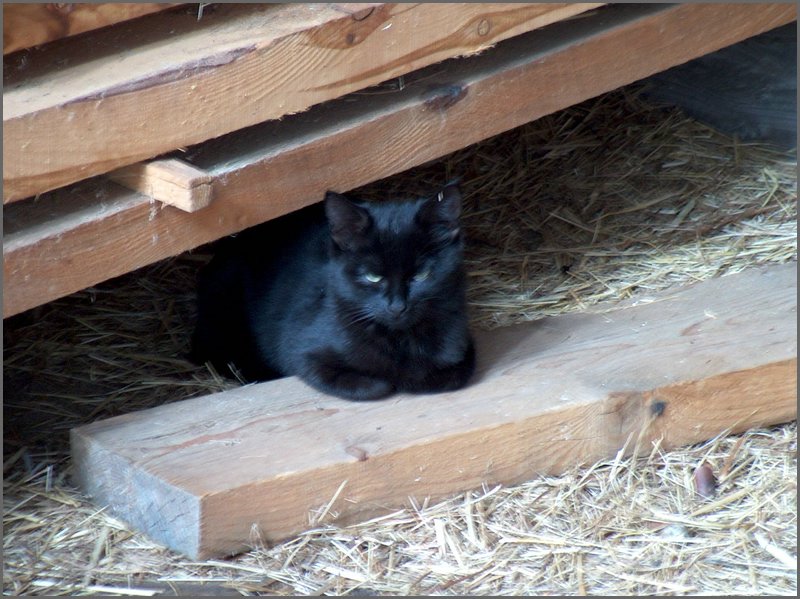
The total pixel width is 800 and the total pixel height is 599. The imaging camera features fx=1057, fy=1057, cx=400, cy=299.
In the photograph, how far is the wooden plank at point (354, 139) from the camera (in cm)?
280

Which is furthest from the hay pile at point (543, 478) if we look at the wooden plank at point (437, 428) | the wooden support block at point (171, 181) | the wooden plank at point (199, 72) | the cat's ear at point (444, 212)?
the wooden plank at point (199, 72)

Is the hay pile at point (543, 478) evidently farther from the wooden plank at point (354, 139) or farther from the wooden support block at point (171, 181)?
the wooden support block at point (171, 181)

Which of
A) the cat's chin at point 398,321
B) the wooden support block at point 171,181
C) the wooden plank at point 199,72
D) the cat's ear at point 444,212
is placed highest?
the wooden plank at point 199,72

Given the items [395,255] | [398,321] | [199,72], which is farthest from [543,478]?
[199,72]

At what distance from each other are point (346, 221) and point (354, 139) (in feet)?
0.80

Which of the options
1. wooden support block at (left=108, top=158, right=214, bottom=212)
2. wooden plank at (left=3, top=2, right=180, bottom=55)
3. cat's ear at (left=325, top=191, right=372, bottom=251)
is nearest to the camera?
wooden plank at (left=3, top=2, right=180, bottom=55)

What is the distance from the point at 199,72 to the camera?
2.76 metres

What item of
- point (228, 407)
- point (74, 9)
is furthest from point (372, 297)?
point (74, 9)

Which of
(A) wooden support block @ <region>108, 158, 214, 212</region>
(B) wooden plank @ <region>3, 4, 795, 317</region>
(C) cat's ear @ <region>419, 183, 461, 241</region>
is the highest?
(A) wooden support block @ <region>108, 158, 214, 212</region>

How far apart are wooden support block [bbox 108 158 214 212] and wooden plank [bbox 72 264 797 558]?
2.22 feet

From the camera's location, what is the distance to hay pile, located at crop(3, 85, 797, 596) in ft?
8.77

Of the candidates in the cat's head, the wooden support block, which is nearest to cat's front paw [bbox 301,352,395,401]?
the cat's head

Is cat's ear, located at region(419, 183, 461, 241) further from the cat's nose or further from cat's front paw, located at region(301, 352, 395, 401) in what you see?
cat's front paw, located at region(301, 352, 395, 401)

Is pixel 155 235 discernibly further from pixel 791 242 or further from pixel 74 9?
pixel 791 242
